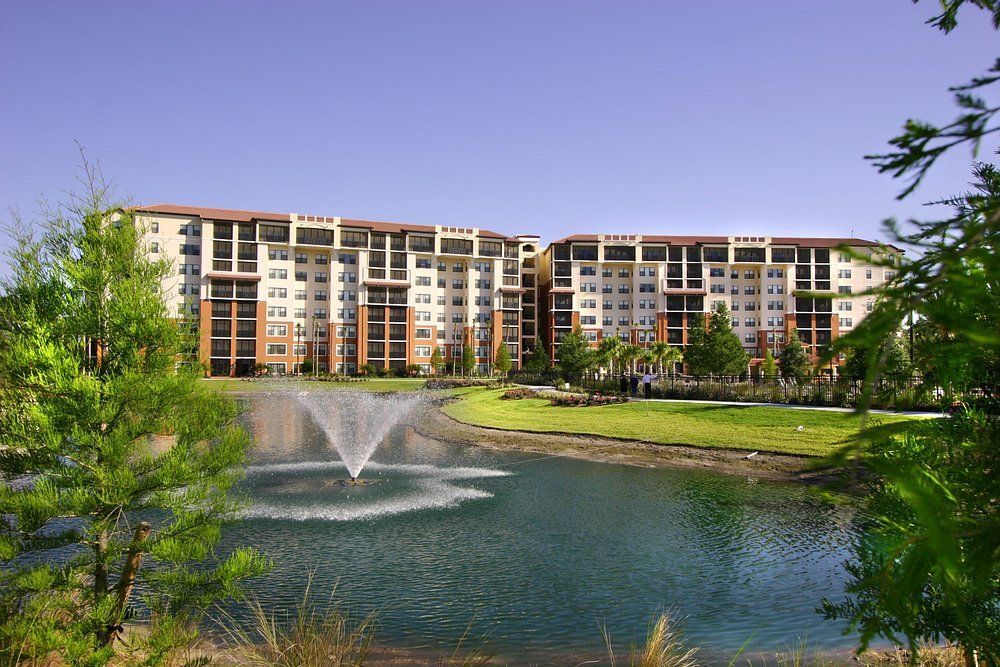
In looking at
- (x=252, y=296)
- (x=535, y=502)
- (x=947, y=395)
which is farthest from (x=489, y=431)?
(x=252, y=296)

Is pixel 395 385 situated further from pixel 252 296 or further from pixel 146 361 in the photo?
pixel 146 361

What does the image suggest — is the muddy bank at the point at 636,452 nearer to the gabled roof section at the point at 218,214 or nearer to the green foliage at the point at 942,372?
the green foliage at the point at 942,372

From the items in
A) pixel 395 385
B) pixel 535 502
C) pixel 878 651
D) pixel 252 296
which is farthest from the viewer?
pixel 252 296

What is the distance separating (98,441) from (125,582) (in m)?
1.80

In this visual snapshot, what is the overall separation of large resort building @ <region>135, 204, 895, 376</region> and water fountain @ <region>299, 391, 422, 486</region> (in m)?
23.4

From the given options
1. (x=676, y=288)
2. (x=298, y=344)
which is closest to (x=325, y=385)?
(x=298, y=344)

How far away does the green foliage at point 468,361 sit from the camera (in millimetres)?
79188

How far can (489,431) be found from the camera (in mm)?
34094

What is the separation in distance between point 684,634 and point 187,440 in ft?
26.0

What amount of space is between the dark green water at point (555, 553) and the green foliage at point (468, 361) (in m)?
56.2

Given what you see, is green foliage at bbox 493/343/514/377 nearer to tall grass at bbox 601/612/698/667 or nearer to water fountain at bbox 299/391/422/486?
water fountain at bbox 299/391/422/486

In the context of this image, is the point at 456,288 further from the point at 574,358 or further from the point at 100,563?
the point at 100,563

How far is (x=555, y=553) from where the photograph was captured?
13.4 metres

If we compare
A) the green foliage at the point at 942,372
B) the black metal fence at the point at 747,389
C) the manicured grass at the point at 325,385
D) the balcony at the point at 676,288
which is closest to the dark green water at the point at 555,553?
the green foliage at the point at 942,372
